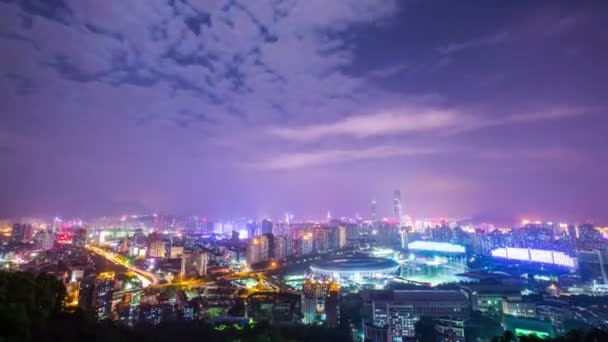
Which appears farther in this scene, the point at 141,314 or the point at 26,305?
the point at 141,314

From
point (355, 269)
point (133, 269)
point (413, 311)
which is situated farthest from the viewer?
point (133, 269)

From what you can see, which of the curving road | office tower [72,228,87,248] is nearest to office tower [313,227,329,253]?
the curving road

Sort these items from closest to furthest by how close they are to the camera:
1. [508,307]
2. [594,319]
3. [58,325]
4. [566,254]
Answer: [58,325], [594,319], [508,307], [566,254]

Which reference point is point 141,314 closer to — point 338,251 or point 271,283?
point 271,283

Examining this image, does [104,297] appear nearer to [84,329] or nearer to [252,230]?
[84,329]

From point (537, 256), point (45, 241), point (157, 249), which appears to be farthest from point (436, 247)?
point (45, 241)

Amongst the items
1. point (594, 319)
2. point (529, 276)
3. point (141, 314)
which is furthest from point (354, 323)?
point (529, 276)
